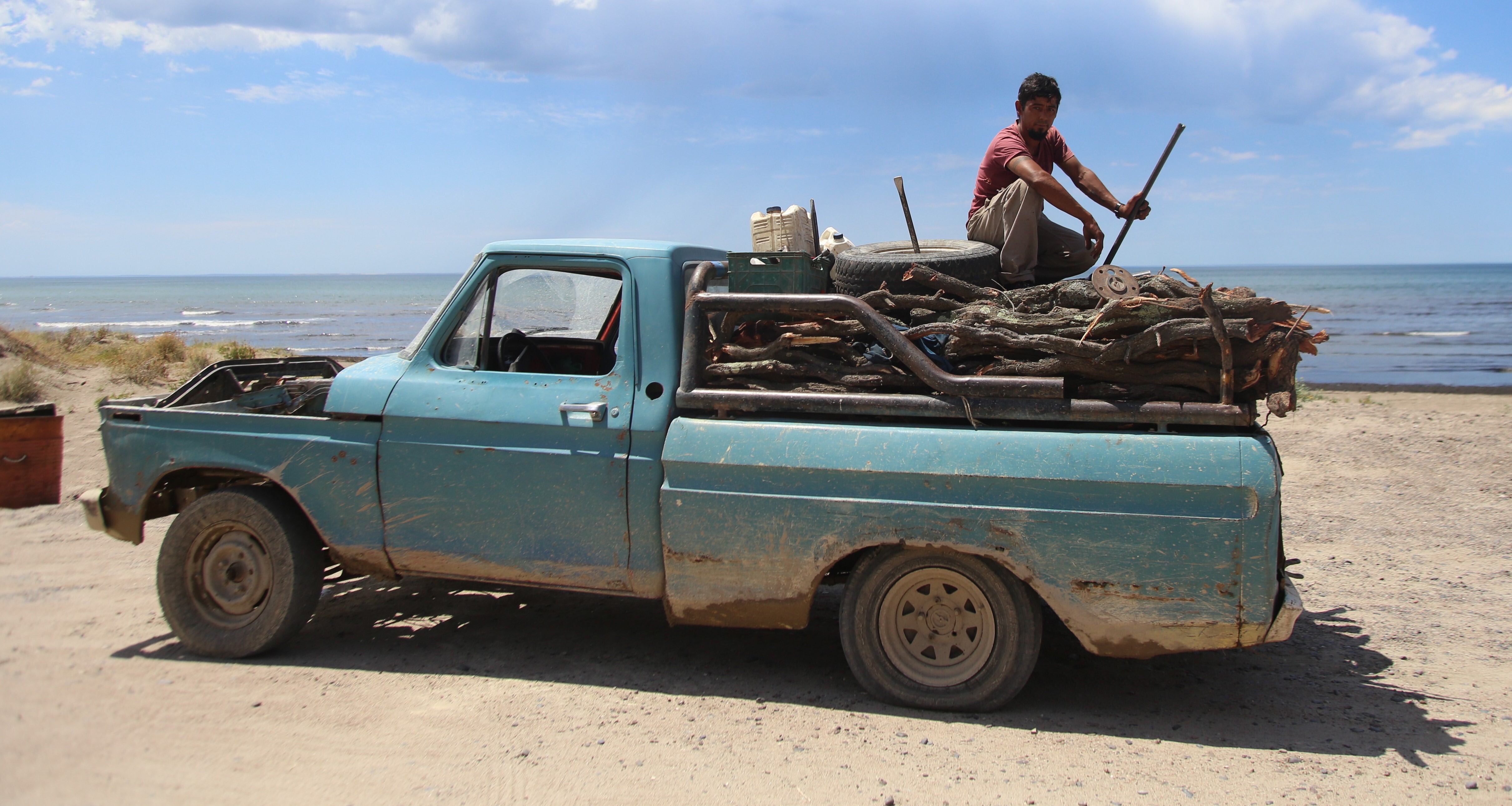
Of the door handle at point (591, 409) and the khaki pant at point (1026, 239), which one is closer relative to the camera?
the door handle at point (591, 409)

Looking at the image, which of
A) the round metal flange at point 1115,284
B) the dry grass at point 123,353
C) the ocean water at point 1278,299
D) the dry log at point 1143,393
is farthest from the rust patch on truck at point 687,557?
the ocean water at point 1278,299

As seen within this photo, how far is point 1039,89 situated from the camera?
5.41m

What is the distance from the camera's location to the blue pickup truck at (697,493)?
3764mm

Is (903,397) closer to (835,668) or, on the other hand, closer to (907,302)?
(907,302)

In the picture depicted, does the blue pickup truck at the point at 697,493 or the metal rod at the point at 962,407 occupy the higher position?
the metal rod at the point at 962,407

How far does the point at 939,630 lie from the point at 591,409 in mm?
1762

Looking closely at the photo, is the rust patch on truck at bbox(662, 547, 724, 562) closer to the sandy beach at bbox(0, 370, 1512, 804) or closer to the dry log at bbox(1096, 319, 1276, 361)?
the sandy beach at bbox(0, 370, 1512, 804)

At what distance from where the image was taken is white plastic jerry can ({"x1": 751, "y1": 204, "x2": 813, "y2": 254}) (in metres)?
5.05

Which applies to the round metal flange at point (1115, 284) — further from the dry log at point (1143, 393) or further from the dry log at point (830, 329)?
the dry log at point (830, 329)

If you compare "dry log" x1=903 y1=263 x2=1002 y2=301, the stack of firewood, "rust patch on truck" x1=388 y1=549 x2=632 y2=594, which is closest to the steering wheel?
"rust patch on truck" x1=388 y1=549 x2=632 y2=594

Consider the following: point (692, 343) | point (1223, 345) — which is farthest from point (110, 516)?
point (1223, 345)

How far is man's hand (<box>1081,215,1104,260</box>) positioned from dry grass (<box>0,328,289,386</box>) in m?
11.1

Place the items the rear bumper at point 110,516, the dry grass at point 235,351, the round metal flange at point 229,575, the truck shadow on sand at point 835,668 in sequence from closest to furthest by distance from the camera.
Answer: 1. the truck shadow on sand at point 835,668
2. the round metal flange at point 229,575
3. the rear bumper at point 110,516
4. the dry grass at point 235,351

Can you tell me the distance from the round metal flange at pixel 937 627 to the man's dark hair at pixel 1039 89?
2851 mm
